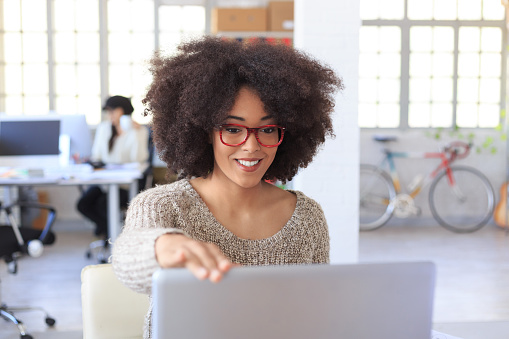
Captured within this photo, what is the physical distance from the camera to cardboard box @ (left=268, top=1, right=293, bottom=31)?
5.81 metres

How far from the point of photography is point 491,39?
6.46 m

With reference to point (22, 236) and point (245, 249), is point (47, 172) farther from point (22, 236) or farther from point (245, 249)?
point (245, 249)

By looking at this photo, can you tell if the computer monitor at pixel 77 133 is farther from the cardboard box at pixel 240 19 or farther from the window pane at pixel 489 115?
the window pane at pixel 489 115

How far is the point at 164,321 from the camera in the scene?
2.07 ft

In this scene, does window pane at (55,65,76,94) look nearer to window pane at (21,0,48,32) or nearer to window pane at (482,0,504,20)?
window pane at (21,0,48,32)

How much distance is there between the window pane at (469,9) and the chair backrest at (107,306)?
5.84 metres

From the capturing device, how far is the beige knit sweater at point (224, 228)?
1.22 m

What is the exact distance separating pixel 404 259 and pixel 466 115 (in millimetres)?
2159

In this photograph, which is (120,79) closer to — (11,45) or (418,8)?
(11,45)

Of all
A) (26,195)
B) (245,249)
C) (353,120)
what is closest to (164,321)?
(245,249)

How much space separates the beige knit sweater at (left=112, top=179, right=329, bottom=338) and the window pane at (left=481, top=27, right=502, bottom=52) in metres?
5.62

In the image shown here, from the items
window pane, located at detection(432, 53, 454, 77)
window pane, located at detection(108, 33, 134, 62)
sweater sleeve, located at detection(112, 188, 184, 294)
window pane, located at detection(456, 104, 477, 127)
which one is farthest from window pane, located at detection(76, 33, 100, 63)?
sweater sleeve, located at detection(112, 188, 184, 294)

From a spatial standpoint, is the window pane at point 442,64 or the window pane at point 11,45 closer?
the window pane at point 11,45

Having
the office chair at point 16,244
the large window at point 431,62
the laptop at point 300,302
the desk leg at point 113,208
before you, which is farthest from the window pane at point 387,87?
the laptop at point 300,302
